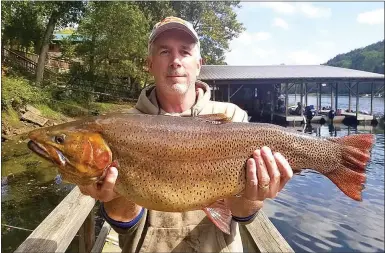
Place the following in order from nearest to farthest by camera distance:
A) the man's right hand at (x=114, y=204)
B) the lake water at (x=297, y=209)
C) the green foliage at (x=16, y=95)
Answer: the man's right hand at (x=114, y=204), the lake water at (x=297, y=209), the green foliage at (x=16, y=95)

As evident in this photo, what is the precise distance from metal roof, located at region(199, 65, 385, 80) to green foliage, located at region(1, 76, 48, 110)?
17313 mm

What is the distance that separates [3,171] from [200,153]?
47.9 feet

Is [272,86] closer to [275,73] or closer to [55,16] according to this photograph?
[275,73]

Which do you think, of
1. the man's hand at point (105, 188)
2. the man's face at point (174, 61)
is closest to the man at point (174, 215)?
the man's face at point (174, 61)

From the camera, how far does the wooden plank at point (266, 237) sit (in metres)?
2.91

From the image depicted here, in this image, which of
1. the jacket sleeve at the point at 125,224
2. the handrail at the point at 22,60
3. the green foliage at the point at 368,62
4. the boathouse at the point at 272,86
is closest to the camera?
the jacket sleeve at the point at 125,224

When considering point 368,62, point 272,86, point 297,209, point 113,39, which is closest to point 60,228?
point 297,209

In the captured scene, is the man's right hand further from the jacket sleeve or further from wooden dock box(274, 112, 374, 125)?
wooden dock box(274, 112, 374, 125)

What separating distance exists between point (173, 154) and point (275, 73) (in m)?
42.5

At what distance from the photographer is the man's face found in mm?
2951

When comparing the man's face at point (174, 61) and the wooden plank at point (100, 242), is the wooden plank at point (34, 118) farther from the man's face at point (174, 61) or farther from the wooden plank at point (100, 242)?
the man's face at point (174, 61)

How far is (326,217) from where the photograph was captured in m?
12.8

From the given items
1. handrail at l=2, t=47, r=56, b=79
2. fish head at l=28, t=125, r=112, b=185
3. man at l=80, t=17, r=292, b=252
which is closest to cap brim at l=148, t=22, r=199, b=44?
man at l=80, t=17, r=292, b=252

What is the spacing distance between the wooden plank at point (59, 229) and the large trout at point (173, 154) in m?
0.71
